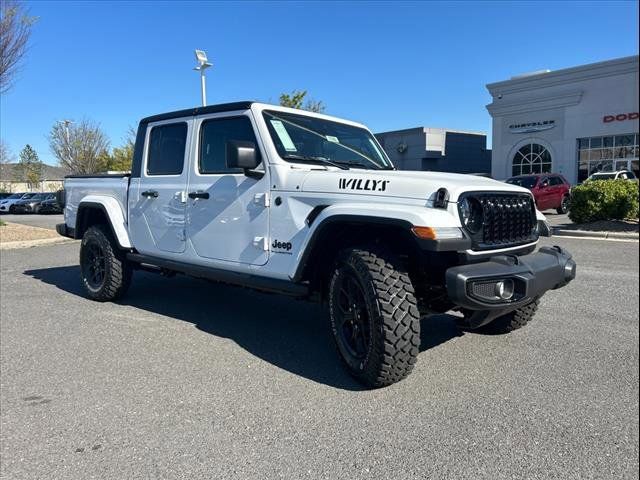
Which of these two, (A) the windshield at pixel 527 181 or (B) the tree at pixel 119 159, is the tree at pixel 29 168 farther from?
(A) the windshield at pixel 527 181

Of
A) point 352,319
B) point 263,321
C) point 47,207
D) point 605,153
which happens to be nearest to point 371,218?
point 352,319

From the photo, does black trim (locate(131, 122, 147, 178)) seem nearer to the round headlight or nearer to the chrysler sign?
the round headlight

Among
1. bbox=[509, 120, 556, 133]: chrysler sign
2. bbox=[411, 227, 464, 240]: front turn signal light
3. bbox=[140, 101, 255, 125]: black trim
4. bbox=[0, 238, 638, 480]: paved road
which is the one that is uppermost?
bbox=[509, 120, 556, 133]: chrysler sign

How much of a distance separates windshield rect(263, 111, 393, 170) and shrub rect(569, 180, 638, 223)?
9101 millimetres

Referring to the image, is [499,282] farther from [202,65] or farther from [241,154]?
[202,65]

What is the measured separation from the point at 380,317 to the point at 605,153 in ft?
101

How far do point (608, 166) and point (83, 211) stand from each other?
1172 inches

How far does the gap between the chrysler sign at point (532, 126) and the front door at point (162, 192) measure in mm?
30698

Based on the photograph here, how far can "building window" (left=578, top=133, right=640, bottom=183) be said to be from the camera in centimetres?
2803

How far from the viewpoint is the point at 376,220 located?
321 centimetres

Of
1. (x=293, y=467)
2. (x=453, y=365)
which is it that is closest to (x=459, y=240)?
(x=453, y=365)

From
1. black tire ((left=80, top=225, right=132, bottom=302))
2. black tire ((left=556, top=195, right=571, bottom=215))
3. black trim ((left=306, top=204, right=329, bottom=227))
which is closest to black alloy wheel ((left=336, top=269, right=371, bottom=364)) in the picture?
black trim ((left=306, top=204, right=329, bottom=227))

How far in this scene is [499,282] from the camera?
303cm

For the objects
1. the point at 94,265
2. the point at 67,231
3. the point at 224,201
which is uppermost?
the point at 224,201
